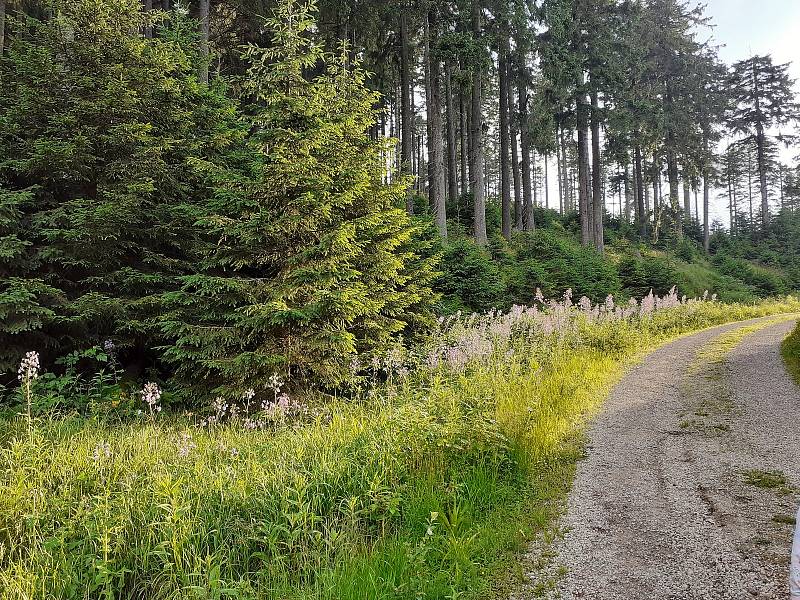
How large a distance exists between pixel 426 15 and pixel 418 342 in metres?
14.6

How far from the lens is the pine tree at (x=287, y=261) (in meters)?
6.03

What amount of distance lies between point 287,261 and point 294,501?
385 centimetres

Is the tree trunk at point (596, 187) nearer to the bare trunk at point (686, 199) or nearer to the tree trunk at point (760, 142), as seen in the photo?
the bare trunk at point (686, 199)

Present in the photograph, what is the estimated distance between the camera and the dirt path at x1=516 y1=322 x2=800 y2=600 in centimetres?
289

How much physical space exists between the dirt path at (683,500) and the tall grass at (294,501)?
1.27 feet

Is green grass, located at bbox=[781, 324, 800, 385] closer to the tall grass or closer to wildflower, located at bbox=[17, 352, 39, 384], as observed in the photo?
the tall grass

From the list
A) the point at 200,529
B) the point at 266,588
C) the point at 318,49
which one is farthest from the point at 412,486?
the point at 318,49

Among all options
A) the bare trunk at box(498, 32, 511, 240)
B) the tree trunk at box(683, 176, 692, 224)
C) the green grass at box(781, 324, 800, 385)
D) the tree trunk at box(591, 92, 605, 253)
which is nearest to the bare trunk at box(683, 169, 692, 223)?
the tree trunk at box(683, 176, 692, 224)

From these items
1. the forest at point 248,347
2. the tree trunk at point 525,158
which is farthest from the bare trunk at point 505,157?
the forest at point 248,347

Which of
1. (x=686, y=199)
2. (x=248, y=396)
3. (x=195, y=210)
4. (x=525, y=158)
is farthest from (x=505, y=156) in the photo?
(x=686, y=199)

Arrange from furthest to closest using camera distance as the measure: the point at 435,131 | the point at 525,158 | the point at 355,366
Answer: the point at 525,158 → the point at 435,131 → the point at 355,366

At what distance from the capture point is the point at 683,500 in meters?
3.91

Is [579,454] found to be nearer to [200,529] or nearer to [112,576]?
[200,529]

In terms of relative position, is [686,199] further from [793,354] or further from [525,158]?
[793,354]
